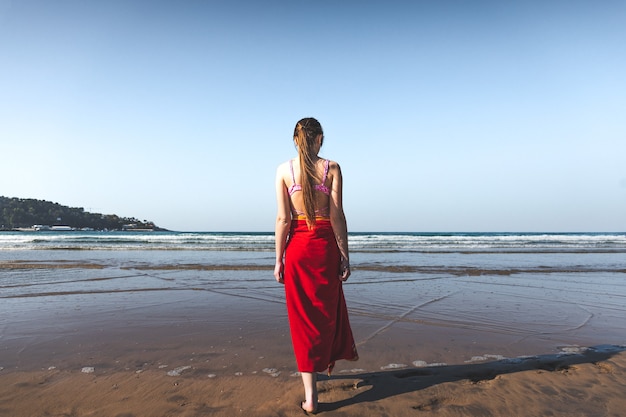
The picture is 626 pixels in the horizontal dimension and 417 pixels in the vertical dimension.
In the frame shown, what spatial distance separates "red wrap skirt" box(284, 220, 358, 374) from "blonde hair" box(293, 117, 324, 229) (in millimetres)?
Answer: 132

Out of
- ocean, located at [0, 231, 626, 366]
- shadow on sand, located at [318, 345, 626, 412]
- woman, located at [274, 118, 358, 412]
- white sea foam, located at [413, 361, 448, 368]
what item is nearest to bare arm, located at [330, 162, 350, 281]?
woman, located at [274, 118, 358, 412]

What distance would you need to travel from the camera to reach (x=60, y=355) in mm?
3639

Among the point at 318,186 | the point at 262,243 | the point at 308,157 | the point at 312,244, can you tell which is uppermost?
the point at 308,157

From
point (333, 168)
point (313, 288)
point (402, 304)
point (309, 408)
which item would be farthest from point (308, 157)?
point (402, 304)

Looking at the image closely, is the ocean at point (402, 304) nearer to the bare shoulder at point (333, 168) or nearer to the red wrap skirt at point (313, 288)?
the red wrap skirt at point (313, 288)

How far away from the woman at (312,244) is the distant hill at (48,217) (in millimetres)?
97844

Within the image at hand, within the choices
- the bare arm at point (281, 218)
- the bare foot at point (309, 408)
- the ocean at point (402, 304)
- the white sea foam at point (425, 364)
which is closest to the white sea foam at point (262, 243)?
the ocean at point (402, 304)

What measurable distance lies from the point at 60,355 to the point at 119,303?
8.70ft

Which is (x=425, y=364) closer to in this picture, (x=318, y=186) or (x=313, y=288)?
(x=313, y=288)

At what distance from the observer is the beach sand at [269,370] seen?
262cm

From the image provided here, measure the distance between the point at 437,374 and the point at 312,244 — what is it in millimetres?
1642

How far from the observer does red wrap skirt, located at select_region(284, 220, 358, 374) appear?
2.86 meters

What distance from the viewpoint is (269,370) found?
3295 millimetres

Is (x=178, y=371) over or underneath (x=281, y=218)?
underneath
